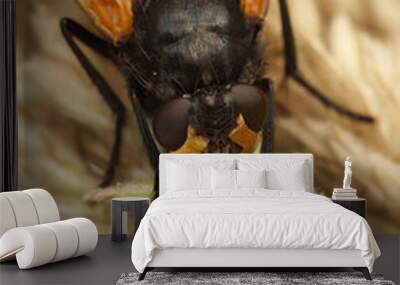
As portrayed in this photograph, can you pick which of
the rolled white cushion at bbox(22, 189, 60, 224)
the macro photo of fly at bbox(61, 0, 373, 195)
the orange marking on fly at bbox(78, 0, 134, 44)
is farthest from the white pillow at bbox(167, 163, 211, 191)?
the orange marking on fly at bbox(78, 0, 134, 44)

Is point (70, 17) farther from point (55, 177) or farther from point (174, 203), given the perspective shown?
point (174, 203)

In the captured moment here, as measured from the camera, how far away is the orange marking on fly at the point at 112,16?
7594mm

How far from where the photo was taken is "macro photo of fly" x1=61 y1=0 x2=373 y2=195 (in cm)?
754

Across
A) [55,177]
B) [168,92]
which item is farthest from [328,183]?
[55,177]

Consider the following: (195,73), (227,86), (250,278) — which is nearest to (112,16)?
(195,73)

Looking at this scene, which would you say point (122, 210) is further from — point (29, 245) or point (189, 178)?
point (29, 245)

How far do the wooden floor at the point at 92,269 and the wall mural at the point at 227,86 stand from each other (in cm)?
136

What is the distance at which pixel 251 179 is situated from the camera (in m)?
6.70

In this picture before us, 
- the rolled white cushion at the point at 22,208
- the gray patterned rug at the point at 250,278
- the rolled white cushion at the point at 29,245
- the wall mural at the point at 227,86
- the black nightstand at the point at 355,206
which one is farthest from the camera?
the wall mural at the point at 227,86

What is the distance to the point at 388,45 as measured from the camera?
7520 mm

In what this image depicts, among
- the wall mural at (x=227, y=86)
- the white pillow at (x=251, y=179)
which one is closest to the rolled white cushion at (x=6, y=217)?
the wall mural at (x=227, y=86)

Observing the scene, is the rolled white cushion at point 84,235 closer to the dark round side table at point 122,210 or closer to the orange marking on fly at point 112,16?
the dark round side table at point 122,210

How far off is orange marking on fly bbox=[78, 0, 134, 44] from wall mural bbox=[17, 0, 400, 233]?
11 millimetres

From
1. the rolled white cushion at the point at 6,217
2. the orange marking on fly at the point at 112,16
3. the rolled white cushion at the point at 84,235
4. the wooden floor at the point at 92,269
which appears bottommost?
the wooden floor at the point at 92,269
